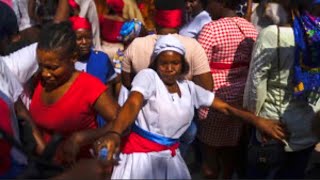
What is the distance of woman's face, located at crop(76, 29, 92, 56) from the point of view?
5047mm

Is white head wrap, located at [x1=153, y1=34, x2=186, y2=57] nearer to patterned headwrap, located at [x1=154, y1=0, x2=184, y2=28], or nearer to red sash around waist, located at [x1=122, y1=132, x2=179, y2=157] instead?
red sash around waist, located at [x1=122, y1=132, x2=179, y2=157]

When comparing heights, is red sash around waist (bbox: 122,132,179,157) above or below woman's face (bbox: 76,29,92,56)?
below

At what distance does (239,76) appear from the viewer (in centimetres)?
526

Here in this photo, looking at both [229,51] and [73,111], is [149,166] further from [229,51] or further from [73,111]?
[229,51]

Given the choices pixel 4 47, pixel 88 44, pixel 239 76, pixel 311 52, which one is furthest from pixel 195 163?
pixel 4 47

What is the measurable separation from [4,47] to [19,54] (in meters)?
0.13

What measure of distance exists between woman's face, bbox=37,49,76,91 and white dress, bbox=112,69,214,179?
402mm

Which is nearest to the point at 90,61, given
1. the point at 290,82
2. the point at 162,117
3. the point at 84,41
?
the point at 84,41

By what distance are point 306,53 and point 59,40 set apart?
1631 mm

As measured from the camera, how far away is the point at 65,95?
3.69 meters

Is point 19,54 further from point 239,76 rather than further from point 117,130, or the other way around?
point 239,76

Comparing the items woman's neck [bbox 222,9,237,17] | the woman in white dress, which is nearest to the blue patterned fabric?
the woman in white dress

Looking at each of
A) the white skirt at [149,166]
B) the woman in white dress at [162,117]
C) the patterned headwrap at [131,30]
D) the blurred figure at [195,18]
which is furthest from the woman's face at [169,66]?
the patterned headwrap at [131,30]

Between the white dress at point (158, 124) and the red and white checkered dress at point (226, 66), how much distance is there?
108 centimetres
